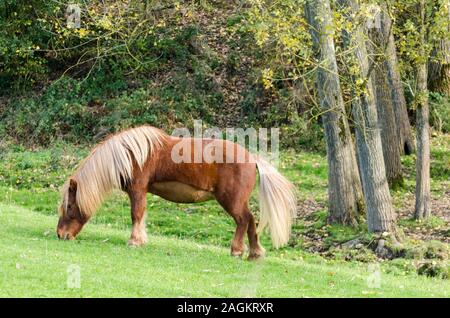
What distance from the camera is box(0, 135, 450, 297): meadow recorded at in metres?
10.5

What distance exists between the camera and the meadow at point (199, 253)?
10.5m

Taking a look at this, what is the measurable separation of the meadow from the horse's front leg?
193mm

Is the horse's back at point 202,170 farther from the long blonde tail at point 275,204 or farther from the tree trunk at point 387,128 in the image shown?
the tree trunk at point 387,128

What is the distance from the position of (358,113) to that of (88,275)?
774 centimetres

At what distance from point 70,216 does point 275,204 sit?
10.9ft

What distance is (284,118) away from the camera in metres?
27.3

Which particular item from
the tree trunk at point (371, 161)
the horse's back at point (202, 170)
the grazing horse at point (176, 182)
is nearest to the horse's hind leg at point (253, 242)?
the grazing horse at point (176, 182)

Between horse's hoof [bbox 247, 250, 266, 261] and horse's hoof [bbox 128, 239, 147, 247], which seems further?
horse's hoof [bbox 128, 239, 147, 247]

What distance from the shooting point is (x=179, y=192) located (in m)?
13.4

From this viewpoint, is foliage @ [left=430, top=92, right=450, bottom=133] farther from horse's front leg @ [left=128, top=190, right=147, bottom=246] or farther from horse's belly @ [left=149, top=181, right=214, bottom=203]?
horse's front leg @ [left=128, top=190, right=147, bottom=246]

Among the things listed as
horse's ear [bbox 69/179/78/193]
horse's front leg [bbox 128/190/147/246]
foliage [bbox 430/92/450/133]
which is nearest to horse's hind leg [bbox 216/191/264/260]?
horse's front leg [bbox 128/190/147/246]

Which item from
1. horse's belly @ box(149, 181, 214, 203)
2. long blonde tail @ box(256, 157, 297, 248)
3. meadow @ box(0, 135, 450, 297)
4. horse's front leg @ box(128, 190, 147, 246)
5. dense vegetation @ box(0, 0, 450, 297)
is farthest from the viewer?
horse's front leg @ box(128, 190, 147, 246)

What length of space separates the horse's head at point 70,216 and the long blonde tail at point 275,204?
294cm
